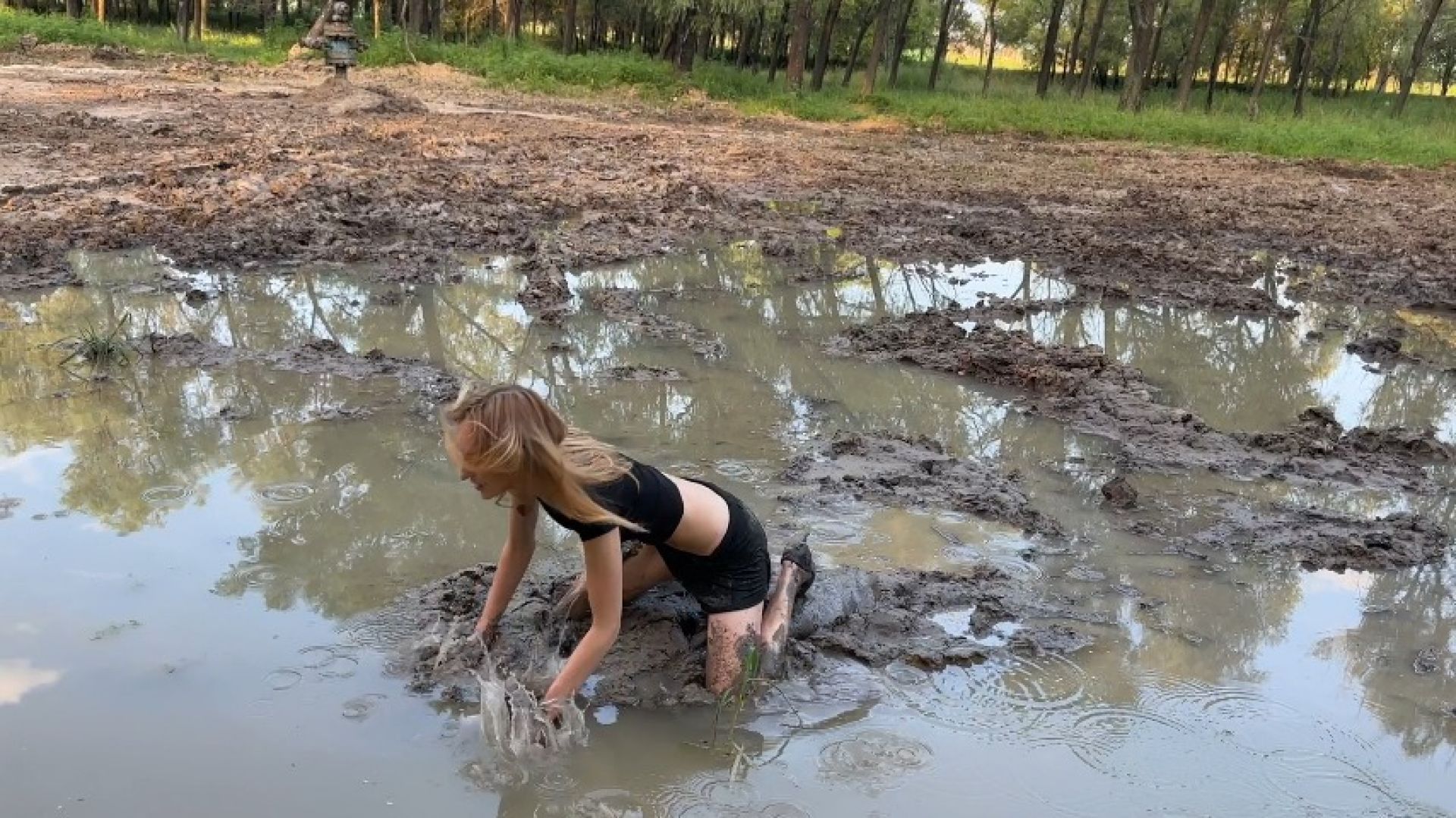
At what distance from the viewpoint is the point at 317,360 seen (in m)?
6.97

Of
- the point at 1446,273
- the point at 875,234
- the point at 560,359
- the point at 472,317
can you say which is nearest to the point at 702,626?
the point at 560,359

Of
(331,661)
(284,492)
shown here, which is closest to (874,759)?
(331,661)

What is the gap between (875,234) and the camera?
12188mm

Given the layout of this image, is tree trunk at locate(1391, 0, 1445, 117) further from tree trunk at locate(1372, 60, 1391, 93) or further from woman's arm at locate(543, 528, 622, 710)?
woman's arm at locate(543, 528, 622, 710)

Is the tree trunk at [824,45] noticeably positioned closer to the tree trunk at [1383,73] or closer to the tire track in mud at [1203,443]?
the tire track in mud at [1203,443]

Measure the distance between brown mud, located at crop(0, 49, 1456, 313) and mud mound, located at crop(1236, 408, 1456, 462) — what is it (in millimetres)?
3319

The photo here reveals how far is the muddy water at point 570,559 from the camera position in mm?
3408

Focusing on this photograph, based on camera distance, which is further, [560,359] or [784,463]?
[560,359]

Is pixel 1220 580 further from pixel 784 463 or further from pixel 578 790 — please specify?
pixel 578 790

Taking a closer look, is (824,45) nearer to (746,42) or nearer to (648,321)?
(746,42)

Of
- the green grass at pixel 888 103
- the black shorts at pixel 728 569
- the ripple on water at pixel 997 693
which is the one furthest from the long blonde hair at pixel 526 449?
the green grass at pixel 888 103

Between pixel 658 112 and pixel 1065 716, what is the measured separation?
71.8 ft

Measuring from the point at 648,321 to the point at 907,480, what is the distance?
3.17 metres

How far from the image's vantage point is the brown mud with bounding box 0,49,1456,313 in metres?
10.1
